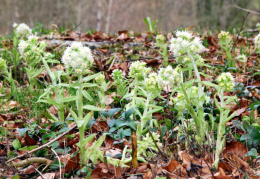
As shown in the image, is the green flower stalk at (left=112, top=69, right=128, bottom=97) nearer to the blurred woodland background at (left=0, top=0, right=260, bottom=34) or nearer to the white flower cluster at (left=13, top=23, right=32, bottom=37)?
the white flower cluster at (left=13, top=23, right=32, bottom=37)

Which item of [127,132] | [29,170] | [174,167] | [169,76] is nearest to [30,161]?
[29,170]

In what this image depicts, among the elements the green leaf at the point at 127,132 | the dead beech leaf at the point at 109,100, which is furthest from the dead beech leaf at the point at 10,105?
the green leaf at the point at 127,132

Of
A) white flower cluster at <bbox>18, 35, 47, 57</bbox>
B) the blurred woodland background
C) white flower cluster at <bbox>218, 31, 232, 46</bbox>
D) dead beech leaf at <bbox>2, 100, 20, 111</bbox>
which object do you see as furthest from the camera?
the blurred woodland background

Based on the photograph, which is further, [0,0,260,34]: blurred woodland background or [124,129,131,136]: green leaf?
[0,0,260,34]: blurred woodland background

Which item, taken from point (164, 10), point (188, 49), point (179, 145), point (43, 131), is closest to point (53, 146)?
point (43, 131)

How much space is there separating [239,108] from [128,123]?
108 cm

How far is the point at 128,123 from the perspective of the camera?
1811 millimetres

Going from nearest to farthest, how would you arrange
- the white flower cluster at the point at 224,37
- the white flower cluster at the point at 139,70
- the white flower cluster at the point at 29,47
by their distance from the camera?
the white flower cluster at the point at 139,70 → the white flower cluster at the point at 29,47 → the white flower cluster at the point at 224,37

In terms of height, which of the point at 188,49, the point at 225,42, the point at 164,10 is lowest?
the point at 188,49

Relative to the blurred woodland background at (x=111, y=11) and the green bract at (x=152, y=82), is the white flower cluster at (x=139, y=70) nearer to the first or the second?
the green bract at (x=152, y=82)

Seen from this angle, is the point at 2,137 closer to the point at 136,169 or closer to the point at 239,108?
the point at 136,169

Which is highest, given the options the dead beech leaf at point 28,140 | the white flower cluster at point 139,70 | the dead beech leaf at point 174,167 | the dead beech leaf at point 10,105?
the white flower cluster at point 139,70

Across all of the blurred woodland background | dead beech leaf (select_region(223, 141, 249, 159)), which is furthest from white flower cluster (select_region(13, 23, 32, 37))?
the blurred woodland background

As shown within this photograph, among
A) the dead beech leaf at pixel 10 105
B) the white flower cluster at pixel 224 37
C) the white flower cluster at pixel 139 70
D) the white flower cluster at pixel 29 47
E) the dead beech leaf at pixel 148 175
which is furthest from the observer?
the white flower cluster at pixel 224 37
